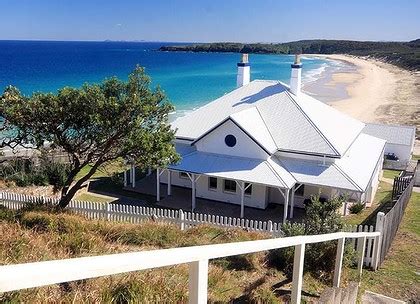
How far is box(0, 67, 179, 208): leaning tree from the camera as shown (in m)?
13.5

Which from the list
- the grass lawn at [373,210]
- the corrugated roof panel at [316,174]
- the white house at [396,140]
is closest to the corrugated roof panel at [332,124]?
the corrugated roof panel at [316,174]

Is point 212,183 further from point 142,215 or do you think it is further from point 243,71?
point 243,71

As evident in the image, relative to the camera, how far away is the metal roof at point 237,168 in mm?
19250

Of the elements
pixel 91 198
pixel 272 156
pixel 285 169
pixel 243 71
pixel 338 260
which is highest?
pixel 243 71

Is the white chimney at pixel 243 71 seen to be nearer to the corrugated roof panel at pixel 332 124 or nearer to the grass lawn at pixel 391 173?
the corrugated roof panel at pixel 332 124

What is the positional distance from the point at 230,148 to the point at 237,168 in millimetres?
1403

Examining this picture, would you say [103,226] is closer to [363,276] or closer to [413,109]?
[363,276]

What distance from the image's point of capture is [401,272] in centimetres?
1098

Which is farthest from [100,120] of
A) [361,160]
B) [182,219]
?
[361,160]

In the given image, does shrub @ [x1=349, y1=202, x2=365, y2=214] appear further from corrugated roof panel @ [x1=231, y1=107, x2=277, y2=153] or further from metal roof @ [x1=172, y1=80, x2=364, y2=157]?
corrugated roof panel @ [x1=231, y1=107, x2=277, y2=153]

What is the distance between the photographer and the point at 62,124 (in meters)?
14.1

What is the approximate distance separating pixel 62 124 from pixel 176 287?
10355 millimetres

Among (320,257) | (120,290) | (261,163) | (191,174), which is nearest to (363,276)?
(320,257)

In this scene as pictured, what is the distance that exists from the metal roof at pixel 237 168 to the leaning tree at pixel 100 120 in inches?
187
